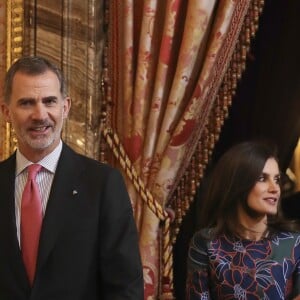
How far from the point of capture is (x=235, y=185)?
185 centimetres

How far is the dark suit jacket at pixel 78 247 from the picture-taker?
1480 millimetres

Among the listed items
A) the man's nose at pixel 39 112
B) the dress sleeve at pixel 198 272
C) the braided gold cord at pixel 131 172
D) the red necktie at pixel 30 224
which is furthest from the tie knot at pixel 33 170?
the braided gold cord at pixel 131 172

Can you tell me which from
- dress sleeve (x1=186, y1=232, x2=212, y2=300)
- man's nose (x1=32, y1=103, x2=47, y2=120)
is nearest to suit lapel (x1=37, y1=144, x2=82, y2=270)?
man's nose (x1=32, y1=103, x2=47, y2=120)

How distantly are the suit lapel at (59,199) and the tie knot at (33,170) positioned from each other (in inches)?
1.7

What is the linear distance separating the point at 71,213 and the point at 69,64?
735mm

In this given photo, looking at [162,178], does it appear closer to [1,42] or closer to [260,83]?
[260,83]

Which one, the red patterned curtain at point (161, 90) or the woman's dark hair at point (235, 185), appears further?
the red patterned curtain at point (161, 90)

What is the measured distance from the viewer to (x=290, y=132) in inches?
90.4

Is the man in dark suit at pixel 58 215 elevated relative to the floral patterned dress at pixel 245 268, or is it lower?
elevated

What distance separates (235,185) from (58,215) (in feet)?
1.77

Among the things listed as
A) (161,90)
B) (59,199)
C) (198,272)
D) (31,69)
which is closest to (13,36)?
(161,90)

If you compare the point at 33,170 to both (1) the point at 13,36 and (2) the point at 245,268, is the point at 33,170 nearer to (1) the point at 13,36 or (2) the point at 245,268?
(2) the point at 245,268

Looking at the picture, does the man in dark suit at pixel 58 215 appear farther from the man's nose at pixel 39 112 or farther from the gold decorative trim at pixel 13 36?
the gold decorative trim at pixel 13 36

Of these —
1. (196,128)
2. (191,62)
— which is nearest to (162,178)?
(196,128)
